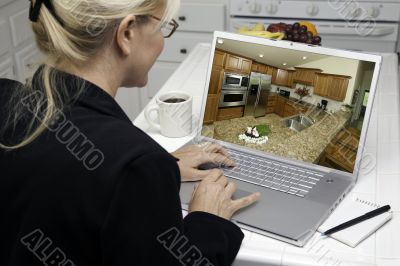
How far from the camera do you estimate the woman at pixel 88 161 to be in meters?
0.68

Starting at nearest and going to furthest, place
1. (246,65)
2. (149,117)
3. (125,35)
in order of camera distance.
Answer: (125,35), (246,65), (149,117)

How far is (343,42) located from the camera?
2361 millimetres

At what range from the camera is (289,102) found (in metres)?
1.18

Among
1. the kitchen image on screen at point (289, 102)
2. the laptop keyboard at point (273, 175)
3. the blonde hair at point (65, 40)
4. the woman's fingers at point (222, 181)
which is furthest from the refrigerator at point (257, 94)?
the blonde hair at point (65, 40)

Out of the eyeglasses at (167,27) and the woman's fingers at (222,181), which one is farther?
the woman's fingers at (222,181)

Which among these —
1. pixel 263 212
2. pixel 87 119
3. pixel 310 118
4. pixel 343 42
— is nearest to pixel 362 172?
pixel 310 118

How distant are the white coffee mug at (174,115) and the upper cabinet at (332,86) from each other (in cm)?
36

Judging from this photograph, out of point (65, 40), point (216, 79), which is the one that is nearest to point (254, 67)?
point (216, 79)

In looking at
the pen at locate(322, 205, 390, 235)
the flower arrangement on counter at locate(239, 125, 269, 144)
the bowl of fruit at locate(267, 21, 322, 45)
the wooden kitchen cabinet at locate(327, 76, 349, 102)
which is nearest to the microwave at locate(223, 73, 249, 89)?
the flower arrangement on counter at locate(239, 125, 269, 144)

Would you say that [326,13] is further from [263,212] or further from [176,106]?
[263,212]

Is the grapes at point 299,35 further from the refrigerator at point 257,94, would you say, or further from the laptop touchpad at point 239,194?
the laptop touchpad at point 239,194

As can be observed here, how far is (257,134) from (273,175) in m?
0.15

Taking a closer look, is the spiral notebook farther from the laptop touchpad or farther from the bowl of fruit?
the bowl of fruit

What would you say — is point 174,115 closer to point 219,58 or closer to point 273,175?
point 219,58
